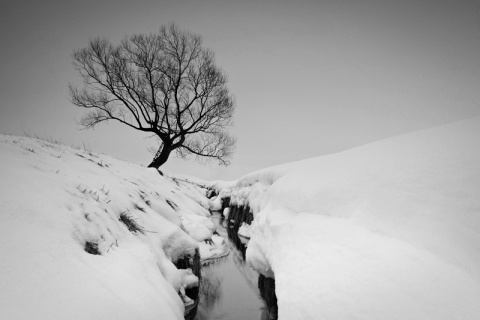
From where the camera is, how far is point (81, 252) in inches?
58.7

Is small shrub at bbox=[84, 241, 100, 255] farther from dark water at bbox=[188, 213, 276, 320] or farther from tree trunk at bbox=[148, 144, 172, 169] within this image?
tree trunk at bbox=[148, 144, 172, 169]

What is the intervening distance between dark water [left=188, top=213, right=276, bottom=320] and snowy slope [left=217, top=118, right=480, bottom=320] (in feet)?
5.05

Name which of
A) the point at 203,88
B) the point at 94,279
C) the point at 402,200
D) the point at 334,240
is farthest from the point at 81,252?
the point at 203,88

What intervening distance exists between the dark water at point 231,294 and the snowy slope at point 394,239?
5.05 ft

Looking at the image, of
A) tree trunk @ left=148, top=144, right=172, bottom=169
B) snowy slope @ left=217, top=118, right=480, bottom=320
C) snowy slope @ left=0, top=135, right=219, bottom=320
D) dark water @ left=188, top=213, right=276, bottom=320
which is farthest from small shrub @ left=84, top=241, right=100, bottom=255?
tree trunk @ left=148, top=144, right=172, bottom=169

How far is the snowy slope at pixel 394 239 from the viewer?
123 centimetres

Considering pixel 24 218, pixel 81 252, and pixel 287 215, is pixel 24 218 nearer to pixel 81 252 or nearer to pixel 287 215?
pixel 81 252

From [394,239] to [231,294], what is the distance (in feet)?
11.0

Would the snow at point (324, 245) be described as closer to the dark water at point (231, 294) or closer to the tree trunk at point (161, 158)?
the dark water at point (231, 294)

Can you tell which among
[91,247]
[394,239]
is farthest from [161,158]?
[394,239]

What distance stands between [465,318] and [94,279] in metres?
1.97

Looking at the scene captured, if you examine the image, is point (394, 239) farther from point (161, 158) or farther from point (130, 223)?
point (161, 158)

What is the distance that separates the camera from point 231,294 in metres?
4.04

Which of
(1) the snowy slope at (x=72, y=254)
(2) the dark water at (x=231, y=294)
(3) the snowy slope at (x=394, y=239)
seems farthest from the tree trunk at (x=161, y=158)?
(3) the snowy slope at (x=394, y=239)
